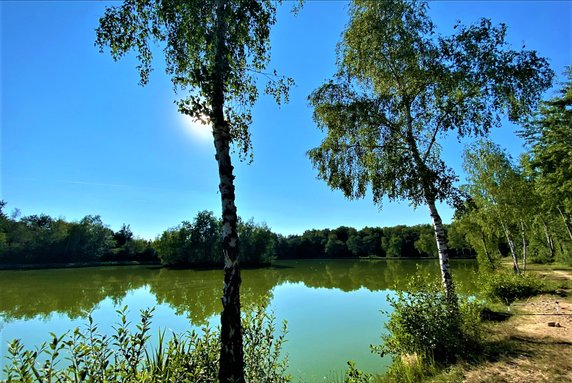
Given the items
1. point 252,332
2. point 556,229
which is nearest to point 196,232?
point 556,229

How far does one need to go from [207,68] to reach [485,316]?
10180mm

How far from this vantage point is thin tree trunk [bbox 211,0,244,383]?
12.2ft

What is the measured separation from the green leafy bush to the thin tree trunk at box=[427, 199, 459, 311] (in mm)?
6164

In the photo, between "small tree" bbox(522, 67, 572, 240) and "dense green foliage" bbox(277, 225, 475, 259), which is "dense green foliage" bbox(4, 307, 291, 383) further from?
"dense green foliage" bbox(277, 225, 475, 259)

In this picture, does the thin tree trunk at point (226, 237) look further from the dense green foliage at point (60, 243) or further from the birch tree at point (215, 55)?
the dense green foliage at point (60, 243)

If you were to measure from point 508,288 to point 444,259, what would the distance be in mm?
6961

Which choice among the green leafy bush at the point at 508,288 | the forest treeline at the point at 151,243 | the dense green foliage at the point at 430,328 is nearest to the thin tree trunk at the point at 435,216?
the dense green foliage at the point at 430,328

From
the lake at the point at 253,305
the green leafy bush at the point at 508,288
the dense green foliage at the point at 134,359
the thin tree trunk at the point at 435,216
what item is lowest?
the lake at the point at 253,305

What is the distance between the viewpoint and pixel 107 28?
4.62 m

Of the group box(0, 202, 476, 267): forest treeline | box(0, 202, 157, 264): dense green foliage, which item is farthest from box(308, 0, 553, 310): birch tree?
box(0, 202, 157, 264): dense green foliage

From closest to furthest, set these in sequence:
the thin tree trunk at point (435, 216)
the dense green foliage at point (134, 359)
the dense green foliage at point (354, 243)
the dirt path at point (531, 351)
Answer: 1. the dense green foliage at point (134, 359)
2. the dirt path at point (531, 351)
3. the thin tree trunk at point (435, 216)
4. the dense green foliage at point (354, 243)

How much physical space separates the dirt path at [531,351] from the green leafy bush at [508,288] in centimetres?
217

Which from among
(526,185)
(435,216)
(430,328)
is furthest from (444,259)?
(526,185)

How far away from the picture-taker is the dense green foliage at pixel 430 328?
5691mm
